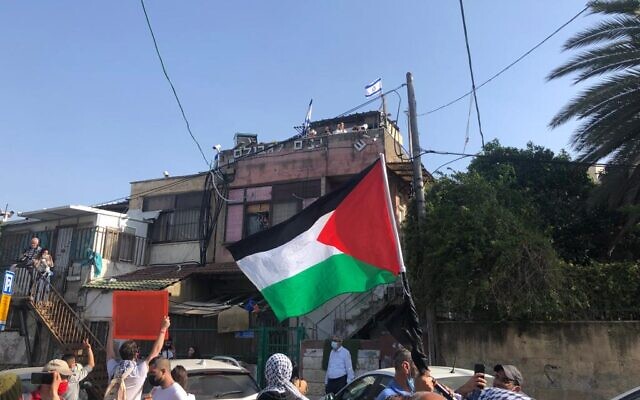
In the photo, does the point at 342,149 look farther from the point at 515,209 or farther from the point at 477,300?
the point at 477,300

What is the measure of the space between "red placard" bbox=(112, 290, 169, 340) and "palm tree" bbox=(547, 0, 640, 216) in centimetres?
1007

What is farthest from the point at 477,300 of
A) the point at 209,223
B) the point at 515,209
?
the point at 209,223

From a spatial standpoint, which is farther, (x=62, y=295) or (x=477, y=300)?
(x=62, y=295)

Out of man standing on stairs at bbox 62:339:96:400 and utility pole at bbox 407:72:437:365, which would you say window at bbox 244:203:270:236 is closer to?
utility pole at bbox 407:72:437:365

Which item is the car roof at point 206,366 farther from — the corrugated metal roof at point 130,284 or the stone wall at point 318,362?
the corrugated metal roof at point 130,284

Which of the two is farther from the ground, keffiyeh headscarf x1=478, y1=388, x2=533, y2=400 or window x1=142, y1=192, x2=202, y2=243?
window x1=142, y1=192, x2=202, y2=243

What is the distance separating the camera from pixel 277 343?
14.4 m

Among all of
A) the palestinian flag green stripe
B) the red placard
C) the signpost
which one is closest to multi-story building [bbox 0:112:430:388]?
the signpost

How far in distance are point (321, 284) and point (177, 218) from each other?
1610cm

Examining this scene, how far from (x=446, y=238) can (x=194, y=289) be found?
10710 millimetres

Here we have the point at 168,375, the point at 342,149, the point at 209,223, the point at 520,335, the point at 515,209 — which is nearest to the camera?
the point at 168,375

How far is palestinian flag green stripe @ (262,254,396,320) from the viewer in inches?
225

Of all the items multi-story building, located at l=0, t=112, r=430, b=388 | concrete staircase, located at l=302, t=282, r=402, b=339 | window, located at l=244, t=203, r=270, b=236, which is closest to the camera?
concrete staircase, located at l=302, t=282, r=402, b=339

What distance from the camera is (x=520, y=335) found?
10297 mm
